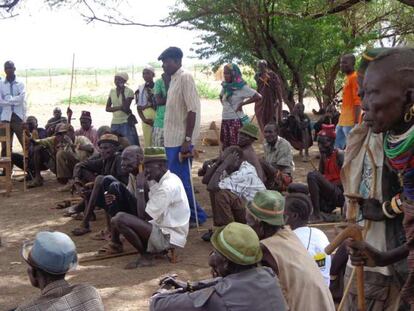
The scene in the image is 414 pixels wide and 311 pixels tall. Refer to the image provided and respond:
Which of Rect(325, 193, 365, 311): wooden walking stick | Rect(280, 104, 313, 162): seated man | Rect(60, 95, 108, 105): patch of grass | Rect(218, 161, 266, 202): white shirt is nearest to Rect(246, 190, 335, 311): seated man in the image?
Rect(325, 193, 365, 311): wooden walking stick

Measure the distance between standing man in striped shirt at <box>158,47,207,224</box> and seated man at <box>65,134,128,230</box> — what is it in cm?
60

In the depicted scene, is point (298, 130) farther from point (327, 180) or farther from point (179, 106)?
point (179, 106)

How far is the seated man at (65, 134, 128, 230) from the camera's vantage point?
22.8ft

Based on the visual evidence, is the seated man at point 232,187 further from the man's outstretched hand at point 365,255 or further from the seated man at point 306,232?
the man's outstretched hand at point 365,255

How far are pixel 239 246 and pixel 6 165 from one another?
7.24 meters

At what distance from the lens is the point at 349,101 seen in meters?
8.49

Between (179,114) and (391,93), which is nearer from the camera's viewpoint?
(391,93)

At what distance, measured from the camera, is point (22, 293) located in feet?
17.4

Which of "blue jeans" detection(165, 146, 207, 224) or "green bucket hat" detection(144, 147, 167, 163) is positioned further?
"blue jeans" detection(165, 146, 207, 224)

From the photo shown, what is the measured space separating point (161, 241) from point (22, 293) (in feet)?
4.21

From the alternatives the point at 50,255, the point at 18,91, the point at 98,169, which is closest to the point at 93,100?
the point at 18,91

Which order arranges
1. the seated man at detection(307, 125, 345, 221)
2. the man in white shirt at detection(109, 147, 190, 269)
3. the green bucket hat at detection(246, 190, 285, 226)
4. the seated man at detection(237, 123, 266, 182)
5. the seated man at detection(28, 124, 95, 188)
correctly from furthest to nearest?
the seated man at detection(28, 124, 95, 188), the seated man at detection(307, 125, 345, 221), the seated man at detection(237, 123, 266, 182), the man in white shirt at detection(109, 147, 190, 269), the green bucket hat at detection(246, 190, 285, 226)

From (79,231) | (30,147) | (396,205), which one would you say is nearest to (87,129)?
(30,147)

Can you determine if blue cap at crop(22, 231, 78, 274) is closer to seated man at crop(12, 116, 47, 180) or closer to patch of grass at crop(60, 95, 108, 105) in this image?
seated man at crop(12, 116, 47, 180)
